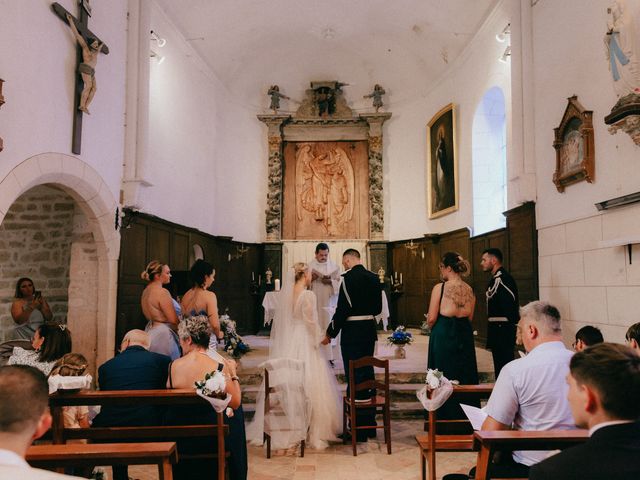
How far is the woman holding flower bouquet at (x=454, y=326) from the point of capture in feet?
16.1

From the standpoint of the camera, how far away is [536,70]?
7000 mm

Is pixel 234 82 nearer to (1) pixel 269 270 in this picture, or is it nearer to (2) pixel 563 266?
(1) pixel 269 270

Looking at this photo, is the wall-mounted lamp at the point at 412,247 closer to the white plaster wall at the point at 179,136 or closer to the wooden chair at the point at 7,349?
the white plaster wall at the point at 179,136

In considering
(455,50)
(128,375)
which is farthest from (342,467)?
(455,50)

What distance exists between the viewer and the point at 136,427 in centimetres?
315

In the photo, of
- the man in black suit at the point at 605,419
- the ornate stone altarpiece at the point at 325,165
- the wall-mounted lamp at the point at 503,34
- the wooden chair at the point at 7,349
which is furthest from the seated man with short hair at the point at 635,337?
the ornate stone altarpiece at the point at 325,165

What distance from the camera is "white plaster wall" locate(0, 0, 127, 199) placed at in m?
4.87

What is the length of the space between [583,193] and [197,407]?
4.65 meters

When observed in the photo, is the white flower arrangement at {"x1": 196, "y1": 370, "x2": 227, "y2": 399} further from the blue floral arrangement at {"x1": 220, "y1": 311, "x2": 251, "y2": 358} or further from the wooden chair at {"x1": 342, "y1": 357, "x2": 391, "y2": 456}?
the blue floral arrangement at {"x1": 220, "y1": 311, "x2": 251, "y2": 358}

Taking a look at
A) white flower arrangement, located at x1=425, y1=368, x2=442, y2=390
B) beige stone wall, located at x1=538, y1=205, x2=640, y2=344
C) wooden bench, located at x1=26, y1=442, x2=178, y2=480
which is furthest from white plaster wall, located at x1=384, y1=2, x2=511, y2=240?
wooden bench, located at x1=26, y1=442, x2=178, y2=480

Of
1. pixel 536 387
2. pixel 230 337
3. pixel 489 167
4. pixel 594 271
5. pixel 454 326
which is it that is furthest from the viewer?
pixel 489 167

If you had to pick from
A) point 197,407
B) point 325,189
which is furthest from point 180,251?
point 197,407

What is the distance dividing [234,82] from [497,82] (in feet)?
19.2

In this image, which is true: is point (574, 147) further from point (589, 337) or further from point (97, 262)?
point (97, 262)
